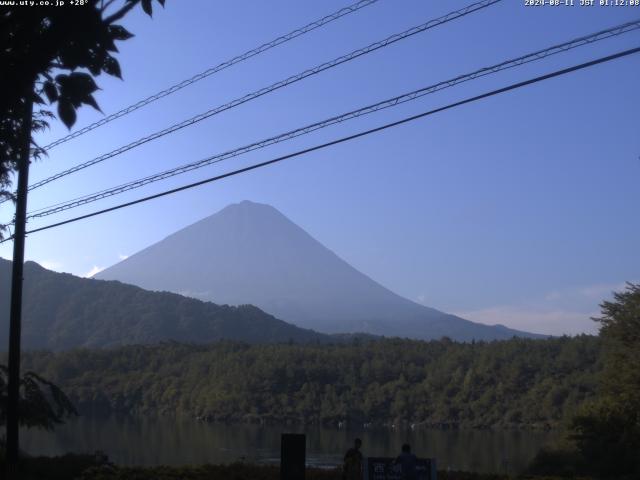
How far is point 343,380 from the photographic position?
91750 mm

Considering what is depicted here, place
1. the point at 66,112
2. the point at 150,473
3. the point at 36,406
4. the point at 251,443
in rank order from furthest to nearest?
1. the point at 251,443
2. the point at 36,406
3. the point at 150,473
4. the point at 66,112

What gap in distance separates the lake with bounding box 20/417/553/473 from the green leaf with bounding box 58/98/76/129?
31857 mm

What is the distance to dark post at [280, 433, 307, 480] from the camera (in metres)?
11.6

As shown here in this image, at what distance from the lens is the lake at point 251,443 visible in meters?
42.7

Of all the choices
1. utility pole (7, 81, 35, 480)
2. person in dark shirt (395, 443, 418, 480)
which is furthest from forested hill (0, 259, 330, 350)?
person in dark shirt (395, 443, 418, 480)

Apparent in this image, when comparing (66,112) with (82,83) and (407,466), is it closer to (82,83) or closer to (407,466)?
(82,83)

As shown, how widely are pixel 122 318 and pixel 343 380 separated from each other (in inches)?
3341

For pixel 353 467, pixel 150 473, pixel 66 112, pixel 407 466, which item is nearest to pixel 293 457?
pixel 407 466

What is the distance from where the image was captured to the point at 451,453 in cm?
5178

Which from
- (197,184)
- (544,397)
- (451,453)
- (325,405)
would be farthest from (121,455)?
(325,405)

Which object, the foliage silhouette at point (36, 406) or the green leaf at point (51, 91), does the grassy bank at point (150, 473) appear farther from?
the green leaf at point (51, 91)

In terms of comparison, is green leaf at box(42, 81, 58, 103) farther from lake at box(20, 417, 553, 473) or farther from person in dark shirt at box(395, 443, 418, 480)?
lake at box(20, 417, 553, 473)

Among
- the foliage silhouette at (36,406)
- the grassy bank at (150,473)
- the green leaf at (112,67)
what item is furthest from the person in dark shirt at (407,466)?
the green leaf at (112,67)

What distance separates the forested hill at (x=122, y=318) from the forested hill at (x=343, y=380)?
1823 inches
